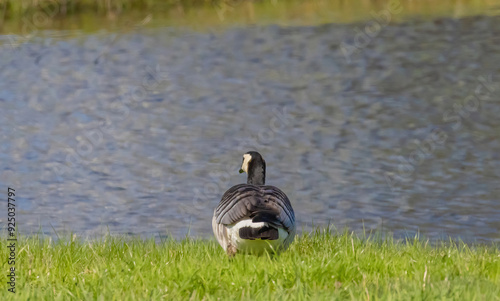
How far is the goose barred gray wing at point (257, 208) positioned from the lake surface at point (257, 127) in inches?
88.6

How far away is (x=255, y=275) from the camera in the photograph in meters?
6.23

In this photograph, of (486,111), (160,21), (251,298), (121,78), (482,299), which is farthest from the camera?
(160,21)

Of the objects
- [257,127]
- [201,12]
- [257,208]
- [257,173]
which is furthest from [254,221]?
[201,12]

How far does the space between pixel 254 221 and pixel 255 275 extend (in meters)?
0.50

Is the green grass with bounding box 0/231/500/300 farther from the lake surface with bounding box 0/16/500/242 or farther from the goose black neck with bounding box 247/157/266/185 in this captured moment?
the lake surface with bounding box 0/16/500/242

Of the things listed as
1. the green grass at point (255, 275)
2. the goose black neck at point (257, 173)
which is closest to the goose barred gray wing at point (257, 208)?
the green grass at point (255, 275)

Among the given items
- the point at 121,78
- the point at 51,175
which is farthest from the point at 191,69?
the point at 51,175

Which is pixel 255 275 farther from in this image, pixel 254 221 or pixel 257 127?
pixel 257 127

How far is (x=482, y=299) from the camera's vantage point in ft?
17.7

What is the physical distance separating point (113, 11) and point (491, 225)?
22.3 metres

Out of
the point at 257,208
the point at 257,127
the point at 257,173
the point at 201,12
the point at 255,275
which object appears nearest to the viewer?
the point at 255,275

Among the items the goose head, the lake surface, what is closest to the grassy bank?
the lake surface

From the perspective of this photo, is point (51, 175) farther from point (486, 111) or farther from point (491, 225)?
point (486, 111)

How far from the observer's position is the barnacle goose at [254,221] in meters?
6.57
